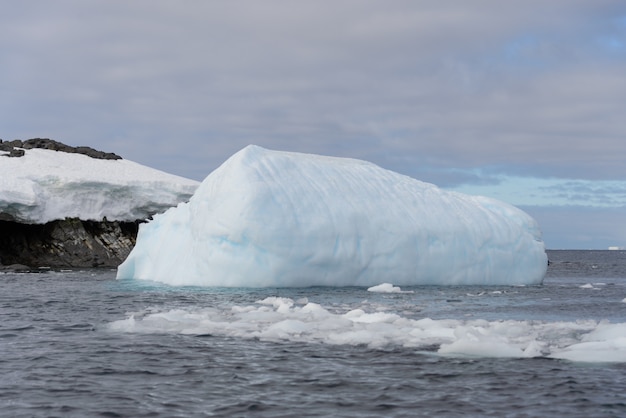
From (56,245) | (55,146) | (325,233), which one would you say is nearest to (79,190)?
(56,245)

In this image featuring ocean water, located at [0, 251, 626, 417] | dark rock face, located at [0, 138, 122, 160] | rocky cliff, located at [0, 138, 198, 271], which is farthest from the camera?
dark rock face, located at [0, 138, 122, 160]

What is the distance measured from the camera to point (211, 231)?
72.5ft

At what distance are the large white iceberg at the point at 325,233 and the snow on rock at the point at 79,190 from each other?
10.3 metres

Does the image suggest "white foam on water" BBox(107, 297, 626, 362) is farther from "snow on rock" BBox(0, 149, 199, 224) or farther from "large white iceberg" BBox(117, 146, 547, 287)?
"snow on rock" BBox(0, 149, 199, 224)

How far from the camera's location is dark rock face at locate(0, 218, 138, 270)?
1497 inches

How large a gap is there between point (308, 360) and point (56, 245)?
30788 millimetres

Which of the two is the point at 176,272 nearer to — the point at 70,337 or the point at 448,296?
the point at 448,296

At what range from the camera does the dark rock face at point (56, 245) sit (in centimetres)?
3803

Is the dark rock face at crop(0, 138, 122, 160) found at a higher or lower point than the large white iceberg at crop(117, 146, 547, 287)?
higher

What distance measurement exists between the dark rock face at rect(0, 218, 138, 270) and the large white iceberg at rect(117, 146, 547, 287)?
12.2 metres

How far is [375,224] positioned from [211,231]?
4.88 meters

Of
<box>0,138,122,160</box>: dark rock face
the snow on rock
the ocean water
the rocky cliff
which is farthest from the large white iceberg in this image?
<box>0,138,122,160</box>: dark rock face

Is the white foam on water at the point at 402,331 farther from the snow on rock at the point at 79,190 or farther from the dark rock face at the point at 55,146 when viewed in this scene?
the dark rock face at the point at 55,146

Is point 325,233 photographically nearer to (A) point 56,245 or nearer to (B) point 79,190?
(B) point 79,190
